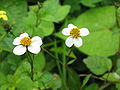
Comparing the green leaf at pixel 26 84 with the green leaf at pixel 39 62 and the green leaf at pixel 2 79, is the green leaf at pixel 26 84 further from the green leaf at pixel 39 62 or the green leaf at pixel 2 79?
the green leaf at pixel 39 62

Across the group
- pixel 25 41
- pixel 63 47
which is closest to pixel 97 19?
pixel 63 47

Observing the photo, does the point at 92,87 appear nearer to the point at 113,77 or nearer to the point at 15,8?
the point at 113,77

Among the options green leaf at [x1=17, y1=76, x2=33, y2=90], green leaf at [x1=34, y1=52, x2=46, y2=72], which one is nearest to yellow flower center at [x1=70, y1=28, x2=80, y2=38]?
green leaf at [x1=17, y1=76, x2=33, y2=90]

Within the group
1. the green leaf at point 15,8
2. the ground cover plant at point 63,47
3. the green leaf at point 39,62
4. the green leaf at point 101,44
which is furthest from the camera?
the green leaf at point 15,8

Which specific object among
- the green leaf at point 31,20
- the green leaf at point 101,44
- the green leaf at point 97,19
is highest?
the green leaf at point 31,20

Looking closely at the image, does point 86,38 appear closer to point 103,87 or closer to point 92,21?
point 92,21

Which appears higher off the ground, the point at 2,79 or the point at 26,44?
the point at 26,44

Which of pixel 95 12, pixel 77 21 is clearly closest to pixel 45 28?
pixel 77 21

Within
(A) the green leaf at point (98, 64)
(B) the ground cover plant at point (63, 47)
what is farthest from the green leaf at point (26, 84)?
(A) the green leaf at point (98, 64)
